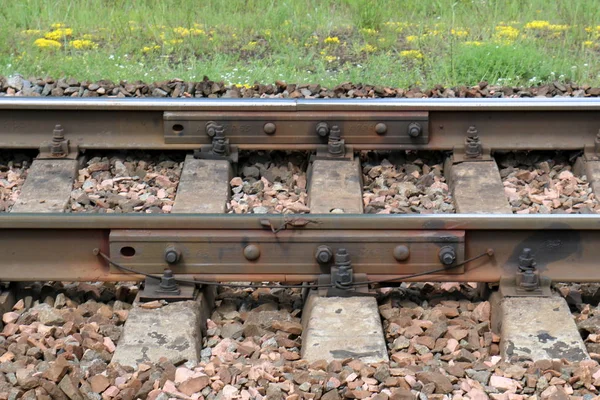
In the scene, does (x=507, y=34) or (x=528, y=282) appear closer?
(x=528, y=282)

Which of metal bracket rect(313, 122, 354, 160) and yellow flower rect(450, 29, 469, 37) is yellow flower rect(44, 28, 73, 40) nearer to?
yellow flower rect(450, 29, 469, 37)

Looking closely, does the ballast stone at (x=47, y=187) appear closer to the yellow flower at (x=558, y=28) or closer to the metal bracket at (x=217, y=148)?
the metal bracket at (x=217, y=148)

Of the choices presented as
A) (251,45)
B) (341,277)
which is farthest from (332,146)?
(251,45)

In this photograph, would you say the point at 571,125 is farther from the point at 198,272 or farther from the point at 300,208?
the point at 198,272

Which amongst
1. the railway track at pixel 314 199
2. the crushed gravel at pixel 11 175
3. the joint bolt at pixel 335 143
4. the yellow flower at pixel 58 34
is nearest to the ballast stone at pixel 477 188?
the railway track at pixel 314 199

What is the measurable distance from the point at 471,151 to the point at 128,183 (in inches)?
83.6

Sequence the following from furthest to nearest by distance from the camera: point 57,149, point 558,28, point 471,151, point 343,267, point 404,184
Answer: point 558,28, point 57,149, point 471,151, point 404,184, point 343,267

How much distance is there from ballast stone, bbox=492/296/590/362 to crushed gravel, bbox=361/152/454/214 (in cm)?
144

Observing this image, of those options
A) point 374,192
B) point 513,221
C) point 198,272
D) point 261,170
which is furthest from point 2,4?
point 513,221

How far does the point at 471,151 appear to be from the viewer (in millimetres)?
6488

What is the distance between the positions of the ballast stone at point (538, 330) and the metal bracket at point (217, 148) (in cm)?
237

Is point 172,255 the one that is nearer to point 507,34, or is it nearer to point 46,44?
point 46,44

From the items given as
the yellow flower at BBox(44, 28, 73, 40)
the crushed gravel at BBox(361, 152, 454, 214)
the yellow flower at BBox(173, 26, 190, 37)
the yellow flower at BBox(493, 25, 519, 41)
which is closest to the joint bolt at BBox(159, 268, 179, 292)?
the crushed gravel at BBox(361, 152, 454, 214)

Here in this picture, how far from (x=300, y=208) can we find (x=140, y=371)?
2.08m
